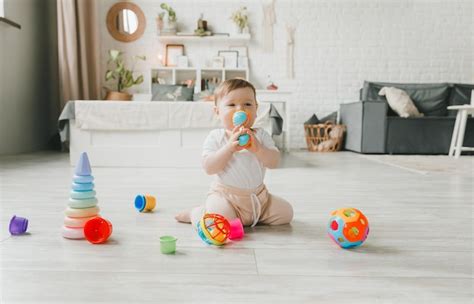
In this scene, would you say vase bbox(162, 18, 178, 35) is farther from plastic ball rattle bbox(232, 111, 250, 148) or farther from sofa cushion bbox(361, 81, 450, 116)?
plastic ball rattle bbox(232, 111, 250, 148)

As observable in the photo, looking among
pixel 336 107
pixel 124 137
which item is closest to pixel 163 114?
pixel 124 137

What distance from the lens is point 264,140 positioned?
138 cm

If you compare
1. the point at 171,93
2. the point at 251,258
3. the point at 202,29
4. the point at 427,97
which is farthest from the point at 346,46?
the point at 251,258

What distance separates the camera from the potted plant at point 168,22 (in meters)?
5.05

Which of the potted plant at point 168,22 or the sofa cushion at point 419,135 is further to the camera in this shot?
the potted plant at point 168,22

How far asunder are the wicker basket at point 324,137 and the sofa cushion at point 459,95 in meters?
1.29

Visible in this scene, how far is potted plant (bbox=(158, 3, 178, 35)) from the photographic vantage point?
5.05 meters

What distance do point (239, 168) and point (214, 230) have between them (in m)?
0.28

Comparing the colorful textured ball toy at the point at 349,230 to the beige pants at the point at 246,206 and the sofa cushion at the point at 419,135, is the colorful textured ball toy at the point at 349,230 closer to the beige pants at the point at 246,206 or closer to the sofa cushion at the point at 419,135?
the beige pants at the point at 246,206

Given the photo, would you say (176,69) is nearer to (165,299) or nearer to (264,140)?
(264,140)

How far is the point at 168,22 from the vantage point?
5113mm

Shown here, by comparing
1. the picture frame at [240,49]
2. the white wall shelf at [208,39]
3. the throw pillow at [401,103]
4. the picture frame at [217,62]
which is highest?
the white wall shelf at [208,39]

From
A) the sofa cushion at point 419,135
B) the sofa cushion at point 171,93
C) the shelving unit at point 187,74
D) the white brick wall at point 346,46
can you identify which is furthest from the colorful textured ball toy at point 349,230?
the white brick wall at point 346,46

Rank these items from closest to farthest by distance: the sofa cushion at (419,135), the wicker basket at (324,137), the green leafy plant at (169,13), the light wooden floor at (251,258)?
the light wooden floor at (251,258)
the sofa cushion at (419,135)
the wicker basket at (324,137)
the green leafy plant at (169,13)
